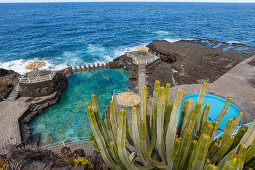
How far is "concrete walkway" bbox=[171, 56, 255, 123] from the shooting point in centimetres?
1674

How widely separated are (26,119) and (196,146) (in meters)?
19.0

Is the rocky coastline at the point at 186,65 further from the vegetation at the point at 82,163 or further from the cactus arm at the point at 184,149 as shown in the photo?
the cactus arm at the point at 184,149

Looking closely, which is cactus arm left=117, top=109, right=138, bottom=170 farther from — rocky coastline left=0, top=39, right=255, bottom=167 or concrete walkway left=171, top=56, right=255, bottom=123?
concrete walkway left=171, top=56, right=255, bottom=123

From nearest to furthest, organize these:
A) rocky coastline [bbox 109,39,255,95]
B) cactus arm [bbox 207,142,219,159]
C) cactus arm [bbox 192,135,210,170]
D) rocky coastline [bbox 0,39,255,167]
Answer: cactus arm [bbox 192,135,210,170]
cactus arm [bbox 207,142,219,159]
rocky coastline [bbox 0,39,255,167]
rocky coastline [bbox 109,39,255,95]

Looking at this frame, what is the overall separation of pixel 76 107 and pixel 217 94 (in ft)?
61.4

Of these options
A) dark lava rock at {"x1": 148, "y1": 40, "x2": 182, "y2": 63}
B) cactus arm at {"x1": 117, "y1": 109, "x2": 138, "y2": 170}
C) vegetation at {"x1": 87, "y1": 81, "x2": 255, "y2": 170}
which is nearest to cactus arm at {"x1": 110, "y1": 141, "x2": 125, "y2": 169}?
vegetation at {"x1": 87, "y1": 81, "x2": 255, "y2": 170}

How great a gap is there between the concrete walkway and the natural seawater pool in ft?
34.2

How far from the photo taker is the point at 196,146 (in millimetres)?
4723

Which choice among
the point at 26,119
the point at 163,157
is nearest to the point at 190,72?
the point at 163,157

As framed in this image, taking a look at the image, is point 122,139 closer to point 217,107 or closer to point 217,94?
point 217,107

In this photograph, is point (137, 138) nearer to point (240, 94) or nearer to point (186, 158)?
point (186, 158)

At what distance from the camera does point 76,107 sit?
20250 mm

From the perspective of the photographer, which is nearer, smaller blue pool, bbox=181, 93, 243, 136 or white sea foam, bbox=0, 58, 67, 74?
smaller blue pool, bbox=181, 93, 243, 136

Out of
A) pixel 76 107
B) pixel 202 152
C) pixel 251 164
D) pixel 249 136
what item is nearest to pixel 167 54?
pixel 76 107
